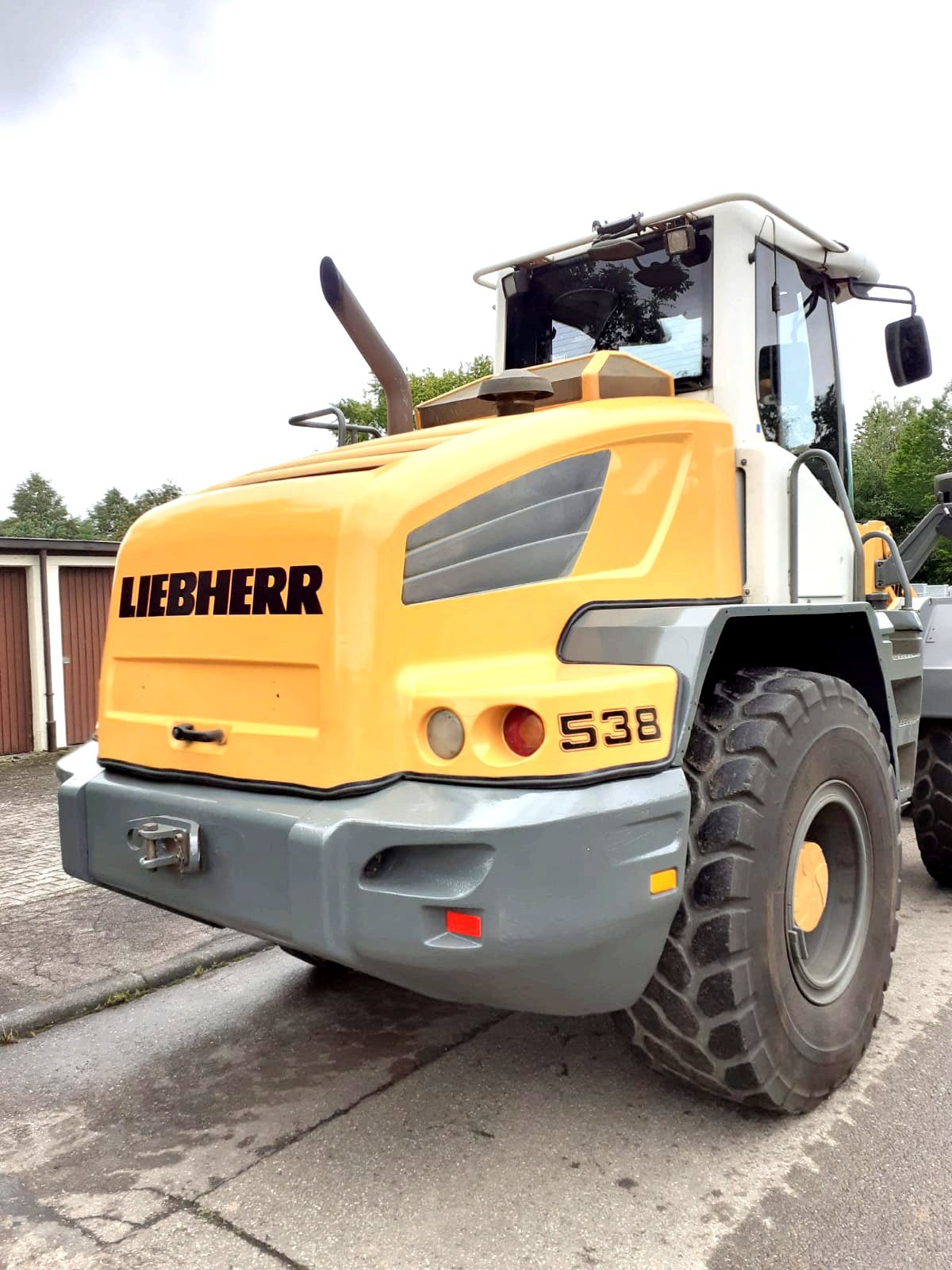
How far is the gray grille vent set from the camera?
2.58 metres

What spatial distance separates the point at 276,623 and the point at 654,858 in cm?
115

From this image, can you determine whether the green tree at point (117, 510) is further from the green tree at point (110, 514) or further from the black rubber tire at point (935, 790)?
the black rubber tire at point (935, 790)

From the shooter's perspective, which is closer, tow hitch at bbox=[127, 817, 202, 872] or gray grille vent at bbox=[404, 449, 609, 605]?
gray grille vent at bbox=[404, 449, 609, 605]

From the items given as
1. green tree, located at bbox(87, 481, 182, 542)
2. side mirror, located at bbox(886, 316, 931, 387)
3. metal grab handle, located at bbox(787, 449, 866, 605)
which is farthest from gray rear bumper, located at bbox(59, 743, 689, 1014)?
green tree, located at bbox(87, 481, 182, 542)

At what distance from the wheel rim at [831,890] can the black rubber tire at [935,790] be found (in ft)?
5.90

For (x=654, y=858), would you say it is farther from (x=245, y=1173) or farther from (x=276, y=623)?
(x=245, y=1173)

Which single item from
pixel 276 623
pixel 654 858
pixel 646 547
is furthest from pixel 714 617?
pixel 276 623

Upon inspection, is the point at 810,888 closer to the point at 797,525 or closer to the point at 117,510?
the point at 797,525

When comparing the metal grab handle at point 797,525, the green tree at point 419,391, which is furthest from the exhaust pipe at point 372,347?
the green tree at point 419,391

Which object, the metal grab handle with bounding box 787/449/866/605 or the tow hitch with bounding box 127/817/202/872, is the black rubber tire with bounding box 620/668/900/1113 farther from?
the tow hitch with bounding box 127/817/202/872

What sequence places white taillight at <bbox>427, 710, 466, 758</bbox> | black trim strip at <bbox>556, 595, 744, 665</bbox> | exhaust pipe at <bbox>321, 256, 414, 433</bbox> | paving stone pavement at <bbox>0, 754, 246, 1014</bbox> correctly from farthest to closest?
paving stone pavement at <bbox>0, 754, 246, 1014</bbox>, exhaust pipe at <bbox>321, 256, 414, 433</bbox>, black trim strip at <bbox>556, 595, 744, 665</bbox>, white taillight at <bbox>427, 710, 466, 758</bbox>

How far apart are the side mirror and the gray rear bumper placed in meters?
2.41

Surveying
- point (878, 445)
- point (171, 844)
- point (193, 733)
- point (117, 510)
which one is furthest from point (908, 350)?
point (117, 510)

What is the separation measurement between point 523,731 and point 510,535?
551 mm
